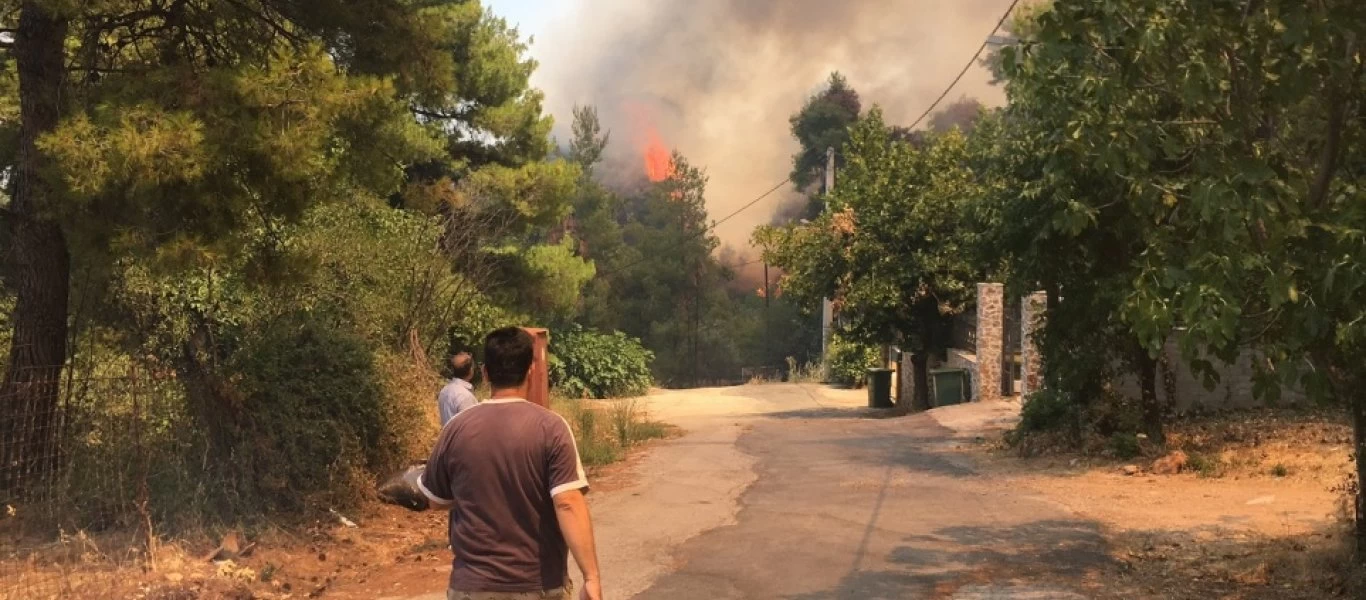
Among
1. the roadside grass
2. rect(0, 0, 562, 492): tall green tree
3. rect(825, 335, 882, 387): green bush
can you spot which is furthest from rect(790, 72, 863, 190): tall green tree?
rect(0, 0, 562, 492): tall green tree

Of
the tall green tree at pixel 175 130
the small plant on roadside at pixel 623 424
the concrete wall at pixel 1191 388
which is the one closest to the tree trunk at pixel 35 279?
the tall green tree at pixel 175 130

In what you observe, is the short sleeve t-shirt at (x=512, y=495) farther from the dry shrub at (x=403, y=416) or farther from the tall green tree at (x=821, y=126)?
the tall green tree at (x=821, y=126)

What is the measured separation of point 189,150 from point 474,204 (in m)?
11.6

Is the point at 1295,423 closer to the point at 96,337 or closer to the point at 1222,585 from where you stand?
the point at 1222,585

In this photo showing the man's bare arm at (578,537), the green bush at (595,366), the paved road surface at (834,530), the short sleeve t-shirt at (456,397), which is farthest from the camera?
the green bush at (595,366)

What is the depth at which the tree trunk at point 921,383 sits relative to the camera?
87.4 ft

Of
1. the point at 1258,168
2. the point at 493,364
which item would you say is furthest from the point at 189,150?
the point at 1258,168

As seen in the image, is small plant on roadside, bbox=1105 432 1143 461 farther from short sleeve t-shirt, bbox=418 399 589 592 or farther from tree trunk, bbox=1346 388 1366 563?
short sleeve t-shirt, bbox=418 399 589 592

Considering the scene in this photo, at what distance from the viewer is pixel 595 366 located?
124 feet

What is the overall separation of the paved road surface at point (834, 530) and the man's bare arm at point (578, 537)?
11.6 feet

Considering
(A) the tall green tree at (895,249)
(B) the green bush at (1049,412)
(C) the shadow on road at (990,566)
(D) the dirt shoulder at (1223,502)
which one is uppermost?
(A) the tall green tree at (895,249)

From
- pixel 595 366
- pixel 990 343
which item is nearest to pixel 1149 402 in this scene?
pixel 990 343

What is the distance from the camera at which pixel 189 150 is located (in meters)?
7.74

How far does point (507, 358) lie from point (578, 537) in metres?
0.63
